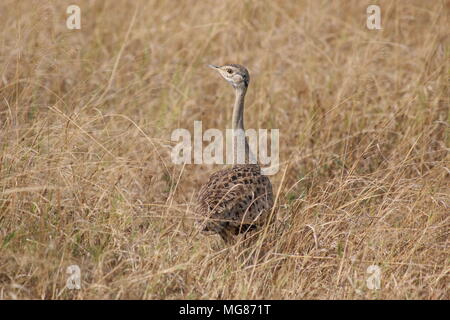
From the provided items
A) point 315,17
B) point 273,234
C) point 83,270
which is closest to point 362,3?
point 315,17

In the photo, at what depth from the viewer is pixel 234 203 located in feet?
12.6

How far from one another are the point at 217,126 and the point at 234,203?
6.57 ft

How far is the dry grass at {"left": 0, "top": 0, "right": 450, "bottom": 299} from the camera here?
11.7 ft

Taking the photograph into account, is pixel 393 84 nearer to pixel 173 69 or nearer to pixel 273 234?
pixel 173 69

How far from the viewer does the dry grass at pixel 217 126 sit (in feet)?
11.7

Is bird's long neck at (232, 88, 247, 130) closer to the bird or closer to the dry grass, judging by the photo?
the bird

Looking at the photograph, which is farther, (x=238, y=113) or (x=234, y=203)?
(x=238, y=113)

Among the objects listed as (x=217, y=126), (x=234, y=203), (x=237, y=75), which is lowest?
(x=217, y=126)

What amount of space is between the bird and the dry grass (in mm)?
101

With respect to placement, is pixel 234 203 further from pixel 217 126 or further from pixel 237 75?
pixel 217 126

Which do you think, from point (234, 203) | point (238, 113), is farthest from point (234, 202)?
point (238, 113)

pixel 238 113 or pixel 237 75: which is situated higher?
pixel 237 75

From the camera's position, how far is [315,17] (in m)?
6.53
